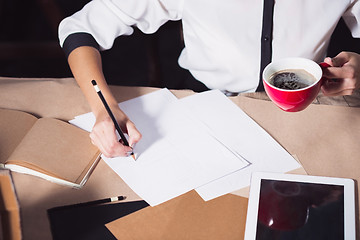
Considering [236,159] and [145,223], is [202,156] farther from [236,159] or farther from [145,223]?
[145,223]

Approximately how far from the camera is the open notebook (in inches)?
35.3

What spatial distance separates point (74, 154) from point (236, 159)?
327 millimetres

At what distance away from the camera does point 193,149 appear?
3.10 feet

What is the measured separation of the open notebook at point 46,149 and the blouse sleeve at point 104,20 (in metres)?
0.23

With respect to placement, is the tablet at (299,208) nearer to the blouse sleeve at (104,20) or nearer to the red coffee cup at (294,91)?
the red coffee cup at (294,91)

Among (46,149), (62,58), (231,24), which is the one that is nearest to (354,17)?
(231,24)

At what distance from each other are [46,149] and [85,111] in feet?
0.50

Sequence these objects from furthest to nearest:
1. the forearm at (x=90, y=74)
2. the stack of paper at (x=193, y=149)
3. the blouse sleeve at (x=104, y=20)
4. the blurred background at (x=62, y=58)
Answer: the blurred background at (x=62, y=58), the blouse sleeve at (x=104, y=20), the forearm at (x=90, y=74), the stack of paper at (x=193, y=149)

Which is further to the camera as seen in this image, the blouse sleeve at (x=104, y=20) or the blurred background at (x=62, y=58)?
the blurred background at (x=62, y=58)

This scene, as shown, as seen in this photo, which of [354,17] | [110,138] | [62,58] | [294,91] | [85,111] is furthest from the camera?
[62,58]

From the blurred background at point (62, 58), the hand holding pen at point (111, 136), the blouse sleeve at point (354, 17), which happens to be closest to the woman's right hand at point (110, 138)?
the hand holding pen at point (111, 136)

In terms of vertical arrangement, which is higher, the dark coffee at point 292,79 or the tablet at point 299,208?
the dark coffee at point 292,79

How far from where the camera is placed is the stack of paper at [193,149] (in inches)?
34.7

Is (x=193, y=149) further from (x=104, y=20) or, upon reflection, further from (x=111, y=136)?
(x=104, y=20)
